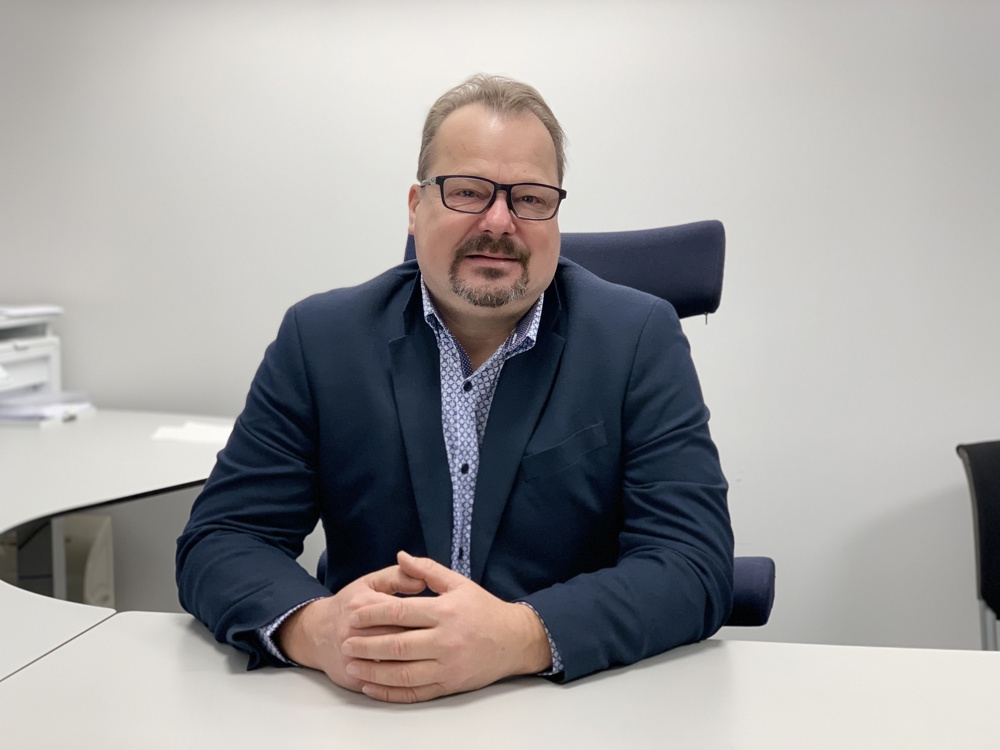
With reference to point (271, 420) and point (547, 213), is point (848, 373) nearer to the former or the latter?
point (547, 213)

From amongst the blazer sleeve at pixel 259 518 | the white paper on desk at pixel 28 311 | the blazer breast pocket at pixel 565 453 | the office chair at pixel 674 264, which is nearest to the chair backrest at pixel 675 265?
the office chair at pixel 674 264

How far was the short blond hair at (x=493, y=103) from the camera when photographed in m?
1.40

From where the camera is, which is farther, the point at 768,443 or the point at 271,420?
the point at 768,443

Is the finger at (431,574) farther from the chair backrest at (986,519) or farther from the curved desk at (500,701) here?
the chair backrest at (986,519)

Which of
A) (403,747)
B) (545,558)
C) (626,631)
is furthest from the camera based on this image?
(545,558)

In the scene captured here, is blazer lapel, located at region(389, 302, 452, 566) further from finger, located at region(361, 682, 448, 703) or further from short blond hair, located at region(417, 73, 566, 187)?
finger, located at region(361, 682, 448, 703)

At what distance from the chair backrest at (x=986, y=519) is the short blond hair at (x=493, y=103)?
1.58 m

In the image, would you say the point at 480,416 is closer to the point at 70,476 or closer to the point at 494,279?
the point at 494,279

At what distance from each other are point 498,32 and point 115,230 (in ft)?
4.78

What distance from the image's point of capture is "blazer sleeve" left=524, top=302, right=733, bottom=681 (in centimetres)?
105

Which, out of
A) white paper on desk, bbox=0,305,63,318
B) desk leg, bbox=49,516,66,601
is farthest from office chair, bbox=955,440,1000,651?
white paper on desk, bbox=0,305,63,318

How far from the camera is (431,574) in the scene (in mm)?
1049

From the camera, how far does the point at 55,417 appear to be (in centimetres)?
293

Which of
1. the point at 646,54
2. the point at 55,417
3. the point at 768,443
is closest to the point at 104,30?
the point at 55,417
